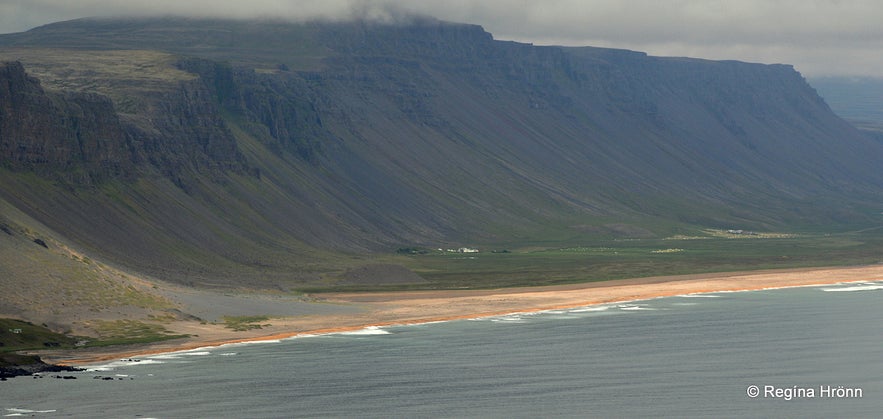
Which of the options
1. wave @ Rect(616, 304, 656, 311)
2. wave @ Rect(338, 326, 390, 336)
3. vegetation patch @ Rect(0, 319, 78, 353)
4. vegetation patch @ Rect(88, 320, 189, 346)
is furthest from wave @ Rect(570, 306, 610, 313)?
vegetation patch @ Rect(0, 319, 78, 353)

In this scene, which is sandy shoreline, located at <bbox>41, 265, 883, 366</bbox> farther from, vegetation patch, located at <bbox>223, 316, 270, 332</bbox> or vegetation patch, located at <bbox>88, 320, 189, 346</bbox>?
vegetation patch, located at <bbox>88, 320, 189, 346</bbox>

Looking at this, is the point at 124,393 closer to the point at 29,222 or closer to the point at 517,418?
the point at 517,418

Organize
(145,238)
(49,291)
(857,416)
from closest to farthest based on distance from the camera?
1. (857,416)
2. (49,291)
3. (145,238)

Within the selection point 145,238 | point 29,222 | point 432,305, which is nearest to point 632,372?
point 432,305

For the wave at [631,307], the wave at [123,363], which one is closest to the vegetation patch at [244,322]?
the wave at [123,363]

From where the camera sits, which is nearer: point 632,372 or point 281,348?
point 632,372

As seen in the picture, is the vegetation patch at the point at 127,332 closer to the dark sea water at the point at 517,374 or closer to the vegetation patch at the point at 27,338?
the vegetation patch at the point at 27,338
